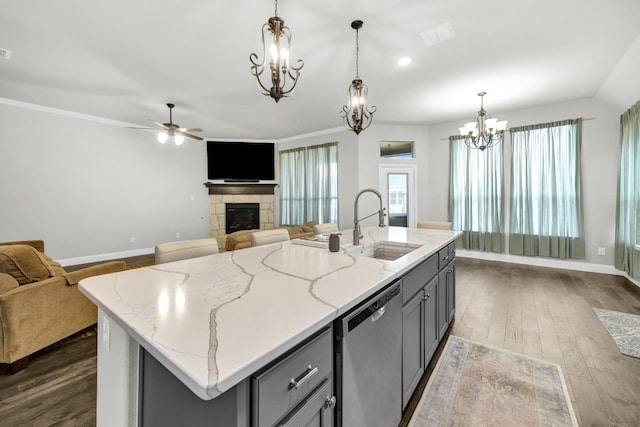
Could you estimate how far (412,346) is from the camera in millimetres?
1636

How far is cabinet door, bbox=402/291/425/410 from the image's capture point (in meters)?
1.51

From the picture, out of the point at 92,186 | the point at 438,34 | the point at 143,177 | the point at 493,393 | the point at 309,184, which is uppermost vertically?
the point at 438,34

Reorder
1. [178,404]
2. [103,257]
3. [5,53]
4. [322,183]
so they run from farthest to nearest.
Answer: [322,183] → [103,257] → [5,53] → [178,404]

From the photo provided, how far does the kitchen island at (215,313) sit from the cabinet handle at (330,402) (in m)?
0.28

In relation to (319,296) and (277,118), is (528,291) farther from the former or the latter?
(277,118)

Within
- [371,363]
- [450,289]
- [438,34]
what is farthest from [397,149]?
[371,363]

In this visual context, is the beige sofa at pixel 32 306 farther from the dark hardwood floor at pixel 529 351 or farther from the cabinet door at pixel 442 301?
the cabinet door at pixel 442 301

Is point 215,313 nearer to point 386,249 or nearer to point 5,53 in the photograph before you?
point 386,249

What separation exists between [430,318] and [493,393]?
0.61 m

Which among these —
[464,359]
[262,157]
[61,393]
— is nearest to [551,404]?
[464,359]

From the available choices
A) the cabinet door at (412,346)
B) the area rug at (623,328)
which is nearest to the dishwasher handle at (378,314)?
the cabinet door at (412,346)

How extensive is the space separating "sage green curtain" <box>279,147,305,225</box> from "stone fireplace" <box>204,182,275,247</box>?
41 cm

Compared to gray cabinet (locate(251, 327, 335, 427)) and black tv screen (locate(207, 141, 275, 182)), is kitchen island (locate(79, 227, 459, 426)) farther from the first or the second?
black tv screen (locate(207, 141, 275, 182))

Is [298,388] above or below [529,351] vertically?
above
